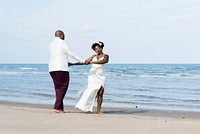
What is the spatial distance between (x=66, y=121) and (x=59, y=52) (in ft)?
6.31

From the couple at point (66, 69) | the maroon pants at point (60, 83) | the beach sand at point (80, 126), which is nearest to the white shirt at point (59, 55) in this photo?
the couple at point (66, 69)

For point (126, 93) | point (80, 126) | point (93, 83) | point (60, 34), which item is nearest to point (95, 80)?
point (93, 83)

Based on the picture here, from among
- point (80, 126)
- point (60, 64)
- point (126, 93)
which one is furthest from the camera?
point (126, 93)

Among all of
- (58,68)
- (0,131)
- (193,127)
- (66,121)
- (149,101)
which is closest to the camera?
(0,131)

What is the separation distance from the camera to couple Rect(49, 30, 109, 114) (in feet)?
26.7

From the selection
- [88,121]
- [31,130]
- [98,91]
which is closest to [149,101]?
[98,91]

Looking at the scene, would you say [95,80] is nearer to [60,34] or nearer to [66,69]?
[66,69]

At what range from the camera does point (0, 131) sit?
17.8ft

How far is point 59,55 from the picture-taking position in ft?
26.7

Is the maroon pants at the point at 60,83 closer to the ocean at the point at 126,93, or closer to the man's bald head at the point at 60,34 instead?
the man's bald head at the point at 60,34

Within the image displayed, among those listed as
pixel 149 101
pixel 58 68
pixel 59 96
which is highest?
pixel 58 68

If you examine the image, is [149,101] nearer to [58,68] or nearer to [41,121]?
[58,68]

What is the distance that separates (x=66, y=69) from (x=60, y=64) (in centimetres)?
15

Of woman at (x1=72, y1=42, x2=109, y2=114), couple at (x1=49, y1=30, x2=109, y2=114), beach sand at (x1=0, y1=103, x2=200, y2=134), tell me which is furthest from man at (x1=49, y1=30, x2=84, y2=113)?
beach sand at (x1=0, y1=103, x2=200, y2=134)
